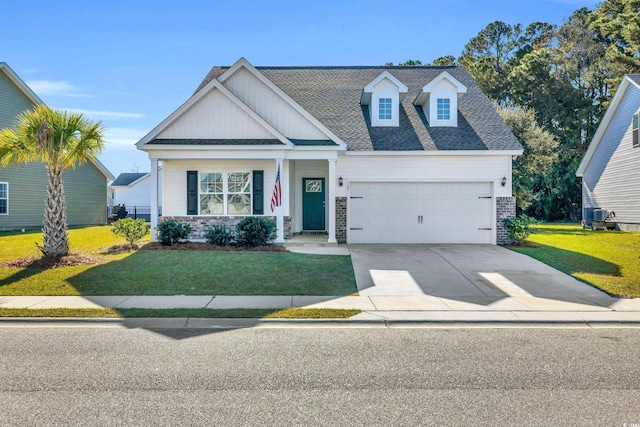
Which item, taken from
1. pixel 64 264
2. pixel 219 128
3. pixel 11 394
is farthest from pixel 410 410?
pixel 219 128

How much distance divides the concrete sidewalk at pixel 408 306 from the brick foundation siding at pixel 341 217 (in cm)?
771

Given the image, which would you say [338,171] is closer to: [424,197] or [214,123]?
[424,197]

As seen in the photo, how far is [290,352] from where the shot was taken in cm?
566

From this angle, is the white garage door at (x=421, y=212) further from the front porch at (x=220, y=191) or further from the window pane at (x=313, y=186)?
the window pane at (x=313, y=186)

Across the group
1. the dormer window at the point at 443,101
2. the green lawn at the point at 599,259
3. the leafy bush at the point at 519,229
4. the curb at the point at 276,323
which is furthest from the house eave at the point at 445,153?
the curb at the point at 276,323

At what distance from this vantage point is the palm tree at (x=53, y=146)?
38.9 feet

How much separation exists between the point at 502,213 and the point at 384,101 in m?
6.52

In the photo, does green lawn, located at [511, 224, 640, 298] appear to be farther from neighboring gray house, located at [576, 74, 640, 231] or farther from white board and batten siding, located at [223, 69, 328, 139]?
white board and batten siding, located at [223, 69, 328, 139]

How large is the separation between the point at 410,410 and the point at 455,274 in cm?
752

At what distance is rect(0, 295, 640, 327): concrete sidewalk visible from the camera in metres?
7.20

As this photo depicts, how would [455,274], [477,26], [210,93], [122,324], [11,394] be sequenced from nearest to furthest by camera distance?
[11,394] → [122,324] → [455,274] → [210,93] → [477,26]

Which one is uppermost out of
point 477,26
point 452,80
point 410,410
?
point 477,26

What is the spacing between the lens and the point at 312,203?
18.8 m

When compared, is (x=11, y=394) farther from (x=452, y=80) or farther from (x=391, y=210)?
(x=452, y=80)
